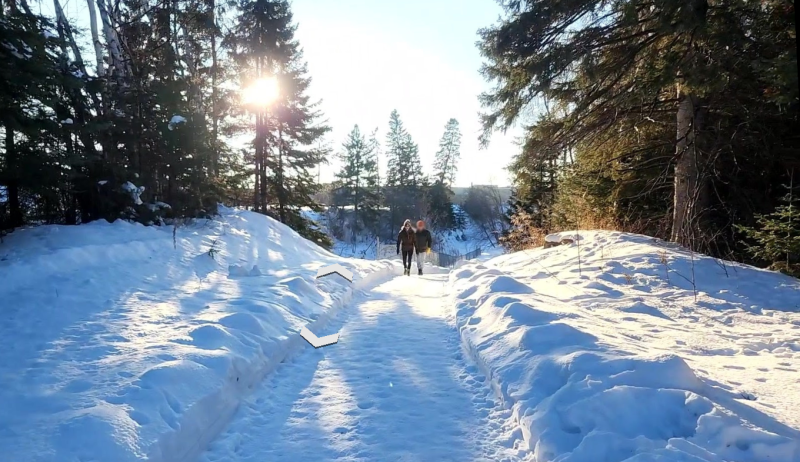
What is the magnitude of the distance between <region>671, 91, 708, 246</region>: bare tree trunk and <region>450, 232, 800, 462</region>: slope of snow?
0.75 m

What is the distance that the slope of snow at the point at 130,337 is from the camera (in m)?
2.85

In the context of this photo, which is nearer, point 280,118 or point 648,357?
point 648,357

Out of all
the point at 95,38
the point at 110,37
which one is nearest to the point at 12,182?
the point at 110,37

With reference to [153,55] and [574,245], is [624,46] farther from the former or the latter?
[153,55]

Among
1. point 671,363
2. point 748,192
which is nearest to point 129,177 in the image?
point 671,363

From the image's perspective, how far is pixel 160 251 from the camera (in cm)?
890

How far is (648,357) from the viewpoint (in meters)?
3.67

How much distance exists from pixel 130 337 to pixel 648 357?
5.26 m

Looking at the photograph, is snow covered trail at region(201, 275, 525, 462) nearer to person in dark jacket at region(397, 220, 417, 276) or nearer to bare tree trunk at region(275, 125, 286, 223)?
person in dark jacket at region(397, 220, 417, 276)

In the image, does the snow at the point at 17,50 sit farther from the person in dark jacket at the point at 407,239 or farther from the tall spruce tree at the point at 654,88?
the person in dark jacket at the point at 407,239

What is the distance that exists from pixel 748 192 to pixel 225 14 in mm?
17434

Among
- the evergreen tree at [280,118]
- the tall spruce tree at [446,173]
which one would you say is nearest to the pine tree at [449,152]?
the tall spruce tree at [446,173]

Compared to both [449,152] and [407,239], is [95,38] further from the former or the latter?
[449,152]

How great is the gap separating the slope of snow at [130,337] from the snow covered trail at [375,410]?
12.3 inches
